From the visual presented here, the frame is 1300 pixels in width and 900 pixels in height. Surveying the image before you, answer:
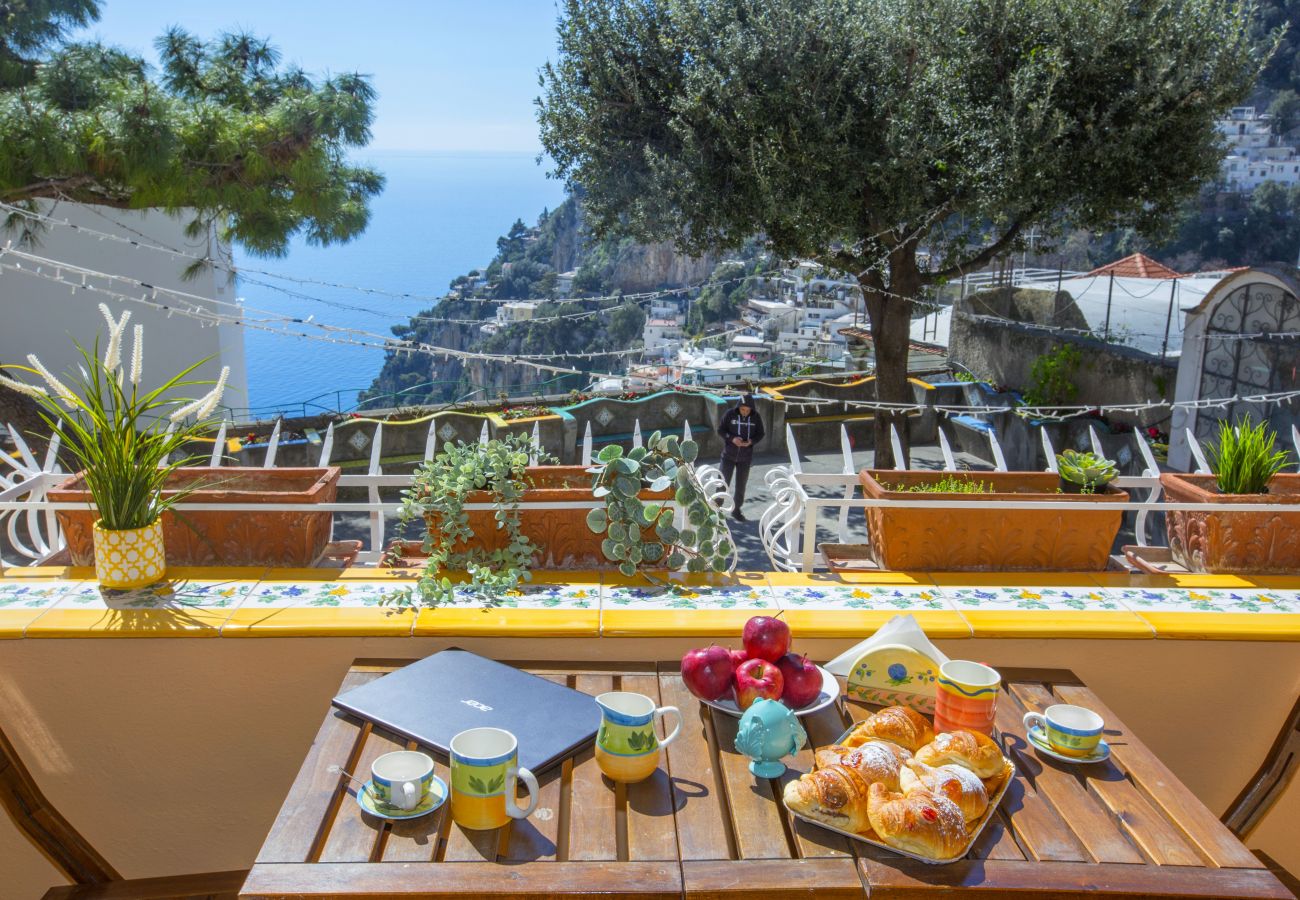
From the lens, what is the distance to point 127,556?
2361 mm

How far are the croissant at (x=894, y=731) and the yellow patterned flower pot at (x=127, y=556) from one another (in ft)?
5.71

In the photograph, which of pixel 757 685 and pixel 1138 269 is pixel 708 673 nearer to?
pixel 757 685

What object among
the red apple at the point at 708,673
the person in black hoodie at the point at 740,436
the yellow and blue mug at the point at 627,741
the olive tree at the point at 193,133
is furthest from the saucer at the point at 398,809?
the person in black hoodie at the point at 740,436

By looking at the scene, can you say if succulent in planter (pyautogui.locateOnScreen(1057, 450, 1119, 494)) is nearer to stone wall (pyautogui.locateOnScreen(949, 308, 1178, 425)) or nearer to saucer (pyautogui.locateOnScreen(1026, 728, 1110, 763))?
saucer (pyautogui.locateOnScreen(1026, 728, 1110, 763))

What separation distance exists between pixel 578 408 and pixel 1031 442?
194 inches

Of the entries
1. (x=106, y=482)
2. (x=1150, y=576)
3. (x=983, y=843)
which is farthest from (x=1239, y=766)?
(x=106, y=482)

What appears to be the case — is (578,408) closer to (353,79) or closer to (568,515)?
(353,79)

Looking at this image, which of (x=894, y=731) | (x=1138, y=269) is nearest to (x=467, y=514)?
(x=894, y=731)

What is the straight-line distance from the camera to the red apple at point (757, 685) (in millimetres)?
1829

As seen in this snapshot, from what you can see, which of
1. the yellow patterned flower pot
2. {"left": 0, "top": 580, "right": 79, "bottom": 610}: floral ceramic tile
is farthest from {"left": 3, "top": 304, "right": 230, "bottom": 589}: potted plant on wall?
{"left": 0, "top": 580, "right": 79, "bottom": 610}: floral ceramic tile

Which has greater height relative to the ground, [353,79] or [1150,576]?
[353,79]

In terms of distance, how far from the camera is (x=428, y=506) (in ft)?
8.06

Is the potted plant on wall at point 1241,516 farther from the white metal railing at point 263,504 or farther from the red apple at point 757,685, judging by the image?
the red apple at point 757,685

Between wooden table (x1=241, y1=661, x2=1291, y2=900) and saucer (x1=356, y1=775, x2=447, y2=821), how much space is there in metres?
0.02
